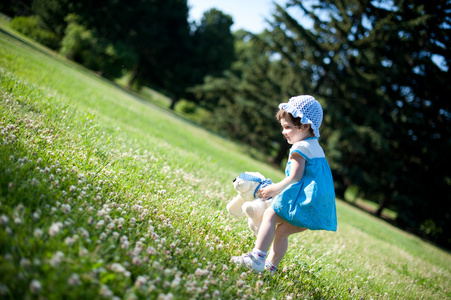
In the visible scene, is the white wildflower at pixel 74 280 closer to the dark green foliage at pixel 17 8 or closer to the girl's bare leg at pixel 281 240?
the girl's bare leg at pixel 281 240

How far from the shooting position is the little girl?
268 centimetres

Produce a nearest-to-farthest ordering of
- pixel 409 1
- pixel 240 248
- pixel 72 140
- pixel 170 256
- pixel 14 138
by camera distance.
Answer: pixel 170 256
pixel 14 138
pixel 240 248
pixel 72 140
pixel 409 1

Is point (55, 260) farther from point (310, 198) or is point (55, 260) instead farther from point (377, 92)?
point (377, 92)

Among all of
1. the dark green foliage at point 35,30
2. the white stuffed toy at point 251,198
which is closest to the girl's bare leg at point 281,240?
the white stuffed toy at point 251,198

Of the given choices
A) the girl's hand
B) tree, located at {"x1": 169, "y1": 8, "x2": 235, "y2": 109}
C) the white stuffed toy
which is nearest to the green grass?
the white stuffed toy

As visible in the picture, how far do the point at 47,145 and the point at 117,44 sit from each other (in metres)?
32.4

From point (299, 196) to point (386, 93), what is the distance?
73.6 ft

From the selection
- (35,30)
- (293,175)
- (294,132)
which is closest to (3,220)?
(293,175)

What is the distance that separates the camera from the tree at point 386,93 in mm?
18453

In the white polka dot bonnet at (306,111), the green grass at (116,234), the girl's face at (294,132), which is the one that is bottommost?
the green grass at (116,234)

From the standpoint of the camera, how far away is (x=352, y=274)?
3830 millimetres

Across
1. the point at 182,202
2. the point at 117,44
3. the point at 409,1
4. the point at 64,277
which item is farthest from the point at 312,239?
the point at 117,44

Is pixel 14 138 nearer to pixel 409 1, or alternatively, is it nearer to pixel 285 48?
pixel 285 48

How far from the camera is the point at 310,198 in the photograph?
268 cm
